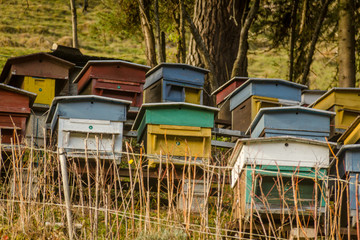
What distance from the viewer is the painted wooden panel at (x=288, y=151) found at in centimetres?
646

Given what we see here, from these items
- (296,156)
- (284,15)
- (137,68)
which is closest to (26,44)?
(284,15)

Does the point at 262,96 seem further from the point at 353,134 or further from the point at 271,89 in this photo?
the point at 353,134

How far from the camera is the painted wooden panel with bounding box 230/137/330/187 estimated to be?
21.2 feet

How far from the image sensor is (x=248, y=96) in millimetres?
9289

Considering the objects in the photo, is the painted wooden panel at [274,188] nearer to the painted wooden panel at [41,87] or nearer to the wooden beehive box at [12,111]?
the wooden beehive box at [12,111]

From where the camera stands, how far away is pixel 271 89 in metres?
9.27

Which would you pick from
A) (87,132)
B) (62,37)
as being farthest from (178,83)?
(62,37)

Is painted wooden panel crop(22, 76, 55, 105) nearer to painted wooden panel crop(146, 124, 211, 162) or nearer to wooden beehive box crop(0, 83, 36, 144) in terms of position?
wooden beehive box crop(0, 83, 36, 144)

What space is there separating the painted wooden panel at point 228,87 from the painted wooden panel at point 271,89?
2.85ft

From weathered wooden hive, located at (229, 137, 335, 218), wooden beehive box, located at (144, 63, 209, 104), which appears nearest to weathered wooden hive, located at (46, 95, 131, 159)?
weathered wooden hive, located at (229, 137, 335, 218)

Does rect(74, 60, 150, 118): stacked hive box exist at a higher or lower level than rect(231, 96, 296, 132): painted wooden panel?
higher

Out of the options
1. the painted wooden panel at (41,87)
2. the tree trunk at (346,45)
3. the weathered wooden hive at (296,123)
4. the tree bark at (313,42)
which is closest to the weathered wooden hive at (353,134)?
the weathered wooden hive at (296,123)

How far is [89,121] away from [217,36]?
261 inches

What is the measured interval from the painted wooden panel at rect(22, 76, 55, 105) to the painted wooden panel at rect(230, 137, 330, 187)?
4.33m
